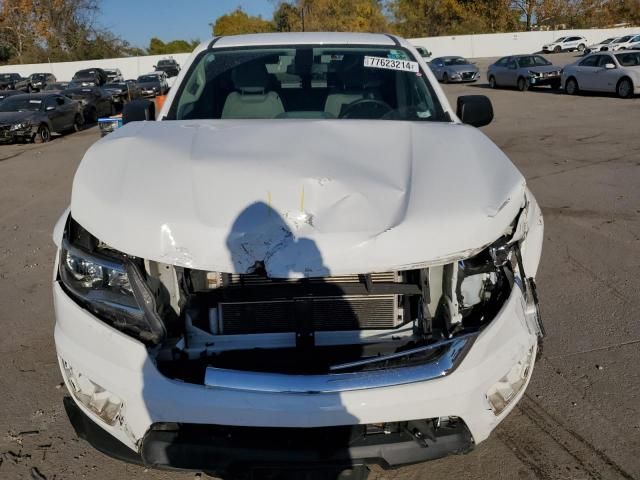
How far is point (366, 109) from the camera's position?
3.79 meters

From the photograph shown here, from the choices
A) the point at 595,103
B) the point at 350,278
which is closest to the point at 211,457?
the point at 350,278

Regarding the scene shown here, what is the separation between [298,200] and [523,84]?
25.6 meters

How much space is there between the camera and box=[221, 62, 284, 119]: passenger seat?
384cm

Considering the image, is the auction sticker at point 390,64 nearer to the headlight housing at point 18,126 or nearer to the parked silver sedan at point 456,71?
the headlight housing at point 18,126

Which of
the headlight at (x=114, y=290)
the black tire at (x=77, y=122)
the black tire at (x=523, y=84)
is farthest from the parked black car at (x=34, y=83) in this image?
the headlight at (x=114, y=290)

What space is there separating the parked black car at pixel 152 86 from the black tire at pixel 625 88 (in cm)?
2126

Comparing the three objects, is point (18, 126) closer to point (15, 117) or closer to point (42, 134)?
point (15, 117)

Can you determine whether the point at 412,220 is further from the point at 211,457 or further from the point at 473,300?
the point at 211,457

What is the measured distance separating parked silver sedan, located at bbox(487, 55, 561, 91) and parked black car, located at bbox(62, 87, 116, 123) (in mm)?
16861

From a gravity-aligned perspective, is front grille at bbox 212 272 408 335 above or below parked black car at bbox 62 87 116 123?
above

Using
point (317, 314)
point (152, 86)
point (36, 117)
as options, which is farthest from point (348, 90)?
point (152, 86)

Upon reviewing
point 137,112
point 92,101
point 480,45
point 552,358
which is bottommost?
point 92,101

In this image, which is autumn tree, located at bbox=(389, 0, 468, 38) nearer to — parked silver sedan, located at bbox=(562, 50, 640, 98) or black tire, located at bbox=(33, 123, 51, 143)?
parked silver sedan, located at bbox=(562, 50, 640, 98)

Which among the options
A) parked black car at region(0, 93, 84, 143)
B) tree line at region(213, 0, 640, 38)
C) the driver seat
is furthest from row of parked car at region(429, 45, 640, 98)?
tree line at region(213, 0, 640, 38)
